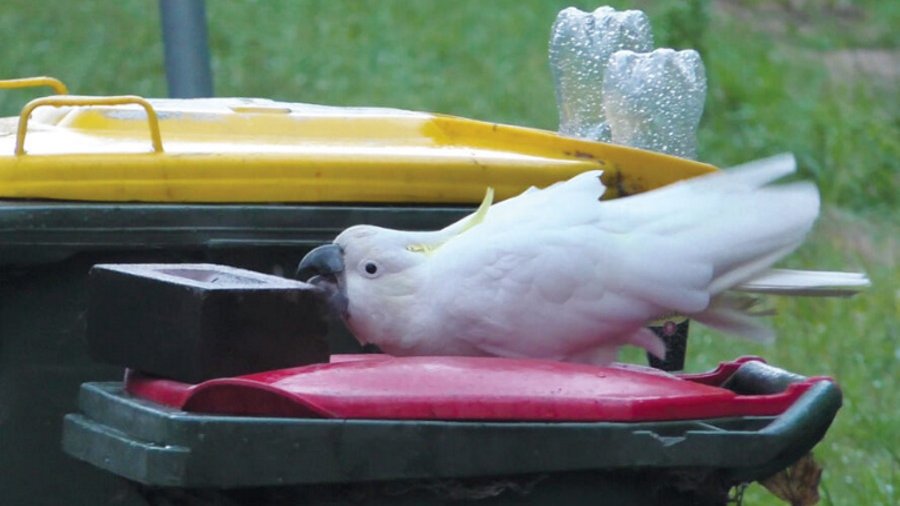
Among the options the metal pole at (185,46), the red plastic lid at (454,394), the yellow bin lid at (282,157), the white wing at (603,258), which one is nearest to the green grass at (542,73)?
the metal pole at (185,46)

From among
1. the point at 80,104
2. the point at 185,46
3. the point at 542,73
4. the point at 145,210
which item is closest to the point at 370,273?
the point at 145,210

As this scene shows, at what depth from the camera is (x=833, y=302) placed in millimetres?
6098

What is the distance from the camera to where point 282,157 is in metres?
2.49

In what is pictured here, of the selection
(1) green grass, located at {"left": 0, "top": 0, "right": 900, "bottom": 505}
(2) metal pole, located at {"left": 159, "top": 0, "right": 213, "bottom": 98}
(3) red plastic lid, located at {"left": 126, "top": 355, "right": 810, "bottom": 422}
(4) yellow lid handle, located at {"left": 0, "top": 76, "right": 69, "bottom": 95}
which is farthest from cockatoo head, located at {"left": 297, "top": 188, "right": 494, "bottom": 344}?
(1) green grass, located at {"left": 0, "top": 0, "right": 900, "bottom": 505}

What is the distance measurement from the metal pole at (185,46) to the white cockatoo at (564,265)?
2182mm

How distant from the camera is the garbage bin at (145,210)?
7.87 ft

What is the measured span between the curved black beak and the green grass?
3.29 metres

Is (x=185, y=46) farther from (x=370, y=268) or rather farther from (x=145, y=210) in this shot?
(x=370, y=268)

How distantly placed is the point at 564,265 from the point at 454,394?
0.34m

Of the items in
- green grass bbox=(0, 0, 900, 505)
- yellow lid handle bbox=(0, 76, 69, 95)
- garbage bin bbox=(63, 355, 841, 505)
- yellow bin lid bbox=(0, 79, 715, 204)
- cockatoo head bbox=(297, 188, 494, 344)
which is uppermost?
yellow lid handle bbox=(0, 76, 69, 95)

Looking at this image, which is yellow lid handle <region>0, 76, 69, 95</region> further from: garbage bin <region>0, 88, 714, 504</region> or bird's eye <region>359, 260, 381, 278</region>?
bird's eye <region>359, 260, 381, 278</region>

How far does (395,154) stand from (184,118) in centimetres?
43

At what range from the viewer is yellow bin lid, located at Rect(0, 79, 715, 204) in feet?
7.93

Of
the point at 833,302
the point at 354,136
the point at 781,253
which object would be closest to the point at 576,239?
the point at 781,253
